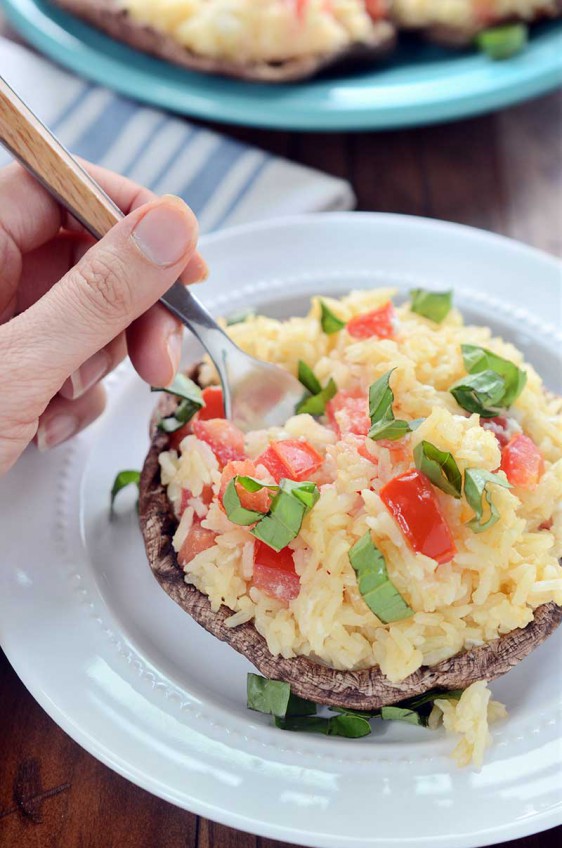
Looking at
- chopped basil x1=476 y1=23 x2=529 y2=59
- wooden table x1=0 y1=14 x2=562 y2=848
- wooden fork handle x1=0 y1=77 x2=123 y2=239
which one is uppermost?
wooden fork handle x1=0 y1=77 x2=123 y2=239

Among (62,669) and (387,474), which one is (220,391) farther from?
(62,669)

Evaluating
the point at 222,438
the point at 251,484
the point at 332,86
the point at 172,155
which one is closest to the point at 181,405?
the point at 222,438

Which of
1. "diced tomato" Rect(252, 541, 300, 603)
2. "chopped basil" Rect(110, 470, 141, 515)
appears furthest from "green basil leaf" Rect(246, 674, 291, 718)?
"chopped basil" Rect(110, 470, 141, 515)

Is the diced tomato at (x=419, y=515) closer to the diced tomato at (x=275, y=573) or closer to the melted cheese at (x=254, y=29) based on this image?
the diced tomato at (x=275, y=573)

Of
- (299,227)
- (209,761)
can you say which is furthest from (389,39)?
(209,761)

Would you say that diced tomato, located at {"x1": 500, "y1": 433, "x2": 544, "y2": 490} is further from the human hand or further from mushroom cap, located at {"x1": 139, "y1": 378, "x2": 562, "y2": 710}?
the human hand

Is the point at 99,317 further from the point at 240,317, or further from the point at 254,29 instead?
the point at 254,29

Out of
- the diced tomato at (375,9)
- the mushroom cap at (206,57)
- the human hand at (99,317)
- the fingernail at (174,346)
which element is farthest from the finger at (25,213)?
the diced tomato at (375,9)
